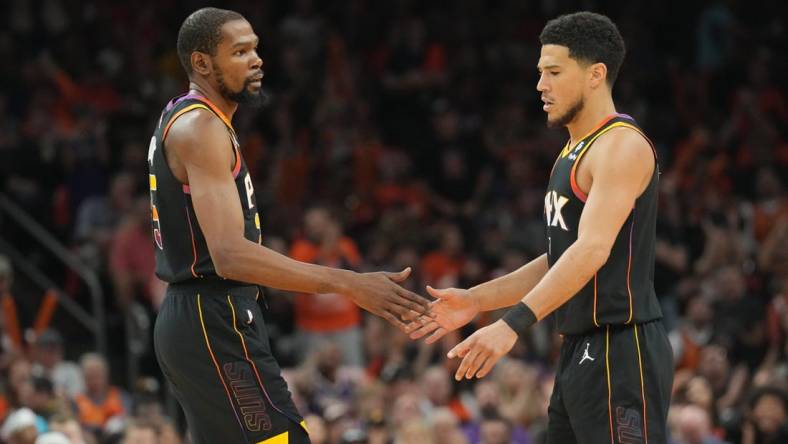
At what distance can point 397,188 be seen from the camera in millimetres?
15953

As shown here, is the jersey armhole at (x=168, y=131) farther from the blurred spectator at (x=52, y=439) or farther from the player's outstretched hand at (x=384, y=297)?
the blurred spectator at (x=52, y=439)

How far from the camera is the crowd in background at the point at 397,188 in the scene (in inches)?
476

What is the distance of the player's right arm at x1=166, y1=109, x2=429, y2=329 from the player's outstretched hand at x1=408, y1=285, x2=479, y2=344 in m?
0.49

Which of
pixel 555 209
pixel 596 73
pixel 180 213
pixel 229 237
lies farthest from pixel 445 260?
pixel 229 237

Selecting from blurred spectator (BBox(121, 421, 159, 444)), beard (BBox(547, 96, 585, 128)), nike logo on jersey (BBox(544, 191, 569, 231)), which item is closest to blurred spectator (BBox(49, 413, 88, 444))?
blurred spectator (BBox(121, 421, 159, 444))

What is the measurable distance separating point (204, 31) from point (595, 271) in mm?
2118

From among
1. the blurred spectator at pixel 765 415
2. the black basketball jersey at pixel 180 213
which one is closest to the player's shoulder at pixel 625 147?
the black basketball jersey at pixel 180 213

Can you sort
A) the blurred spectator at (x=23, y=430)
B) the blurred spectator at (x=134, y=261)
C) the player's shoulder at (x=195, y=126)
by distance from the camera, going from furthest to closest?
the blurred spectator at (x=134, y=261) → the blurred spectator at (x=23, y=430) → the player's shoulder at (x=195, y=126)

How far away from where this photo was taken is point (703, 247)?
15055 millimetres

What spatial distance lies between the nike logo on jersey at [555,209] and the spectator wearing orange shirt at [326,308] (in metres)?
7.29

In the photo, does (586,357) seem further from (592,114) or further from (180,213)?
(180,213)

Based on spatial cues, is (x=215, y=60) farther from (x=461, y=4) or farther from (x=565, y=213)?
(x=461, y=4)

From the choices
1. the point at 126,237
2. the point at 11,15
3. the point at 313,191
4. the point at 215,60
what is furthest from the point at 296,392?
the point at 11,15

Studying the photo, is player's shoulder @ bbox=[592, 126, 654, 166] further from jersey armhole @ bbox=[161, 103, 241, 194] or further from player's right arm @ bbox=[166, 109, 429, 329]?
jersey armhole @ bbox=[161, 103, 241, 194]
